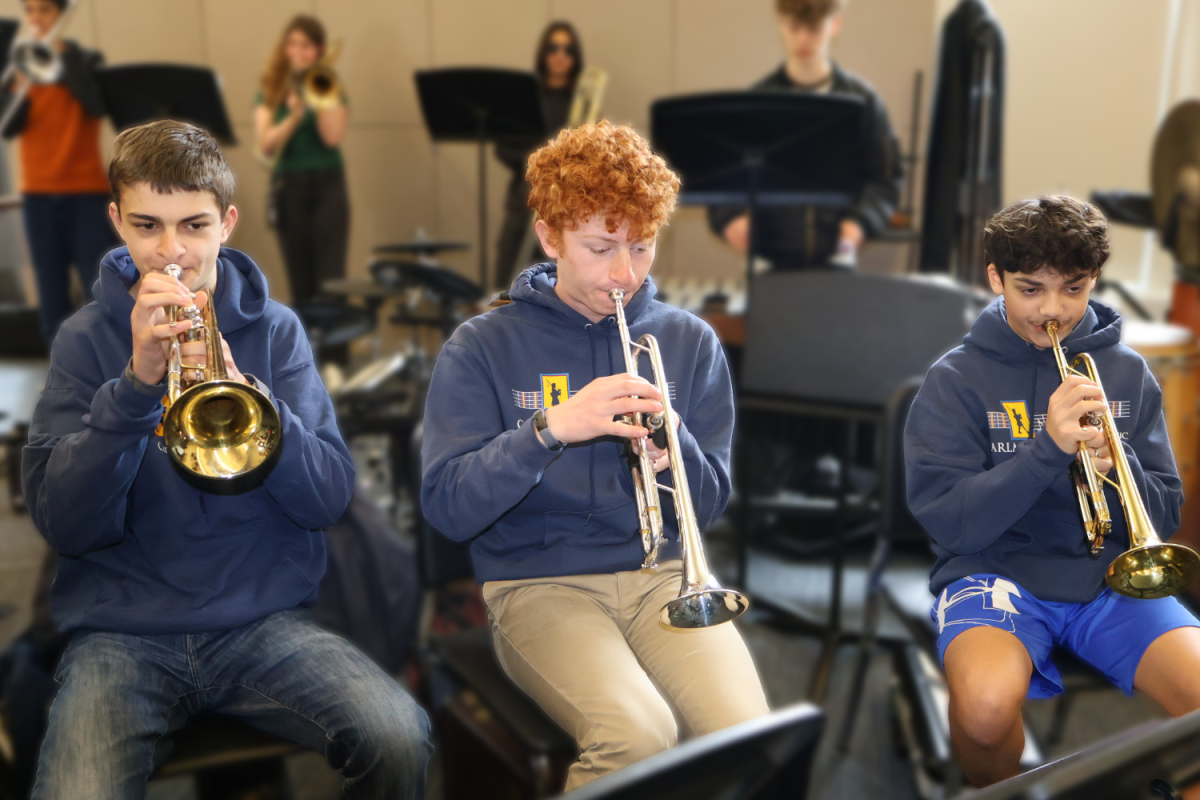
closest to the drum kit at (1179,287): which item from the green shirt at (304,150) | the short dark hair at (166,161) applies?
the short dark hair at (166,161)

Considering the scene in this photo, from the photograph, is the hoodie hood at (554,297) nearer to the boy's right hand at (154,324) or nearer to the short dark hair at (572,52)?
the boy's right hand at (154,324)

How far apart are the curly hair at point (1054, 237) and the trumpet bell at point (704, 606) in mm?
660

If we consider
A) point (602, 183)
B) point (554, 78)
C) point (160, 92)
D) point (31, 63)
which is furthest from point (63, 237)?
point (602, 183)

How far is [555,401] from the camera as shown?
1742 millimetres

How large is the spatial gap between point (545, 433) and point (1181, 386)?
2.78m

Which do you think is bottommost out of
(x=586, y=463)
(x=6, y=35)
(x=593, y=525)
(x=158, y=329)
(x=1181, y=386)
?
(x=1181, y=386)

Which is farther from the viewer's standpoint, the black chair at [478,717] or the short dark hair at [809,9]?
the short dark hair at [809,9]

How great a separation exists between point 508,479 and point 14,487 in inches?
160

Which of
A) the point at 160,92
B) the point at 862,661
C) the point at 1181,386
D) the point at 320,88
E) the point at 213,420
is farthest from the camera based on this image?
the point at 320,88

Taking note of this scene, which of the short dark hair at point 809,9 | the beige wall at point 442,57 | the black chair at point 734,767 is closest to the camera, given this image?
the black chair at point 734,767

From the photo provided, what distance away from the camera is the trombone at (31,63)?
4.84 metres

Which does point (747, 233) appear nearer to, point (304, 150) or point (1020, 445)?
point (1020, 445)

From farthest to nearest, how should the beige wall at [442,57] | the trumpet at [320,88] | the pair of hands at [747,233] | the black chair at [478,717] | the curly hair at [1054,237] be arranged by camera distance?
the beige wall at [442,57], the trumpet at [320,88], the pair of hands at [747,233], the black chair at [478,717], the curly hair at [1054,237]

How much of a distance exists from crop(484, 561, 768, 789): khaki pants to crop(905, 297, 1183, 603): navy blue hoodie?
0.40 m
